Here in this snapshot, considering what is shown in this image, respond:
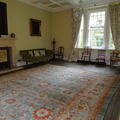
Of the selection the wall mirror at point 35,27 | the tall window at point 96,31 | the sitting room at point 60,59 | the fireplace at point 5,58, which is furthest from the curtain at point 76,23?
the fireplace at point 5,58

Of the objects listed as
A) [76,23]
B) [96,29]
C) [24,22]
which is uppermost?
[76,23]

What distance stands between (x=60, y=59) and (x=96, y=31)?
272 centimetres

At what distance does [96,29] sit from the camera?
6211 millimetres

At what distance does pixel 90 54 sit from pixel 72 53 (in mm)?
1126

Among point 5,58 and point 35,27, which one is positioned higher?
point 35,27

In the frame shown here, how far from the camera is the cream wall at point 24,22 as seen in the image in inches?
206

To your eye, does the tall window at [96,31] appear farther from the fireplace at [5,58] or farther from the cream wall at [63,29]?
the fireplace at [5,58]

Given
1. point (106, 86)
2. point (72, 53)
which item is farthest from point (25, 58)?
point (106, 86)

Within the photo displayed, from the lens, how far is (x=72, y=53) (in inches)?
275

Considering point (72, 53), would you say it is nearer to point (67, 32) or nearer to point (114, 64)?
point (67, 32)

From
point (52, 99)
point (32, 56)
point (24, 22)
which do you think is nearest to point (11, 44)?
point (32, 56)

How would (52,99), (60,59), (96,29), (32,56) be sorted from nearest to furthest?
(52,99) → (32,56) → (96,29) → (60,59)

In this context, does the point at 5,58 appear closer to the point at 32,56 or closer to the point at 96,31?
the point at 32,56

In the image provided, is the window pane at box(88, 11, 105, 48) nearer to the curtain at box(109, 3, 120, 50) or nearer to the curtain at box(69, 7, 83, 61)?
the curtain at box(109, 3, 120, 50)
